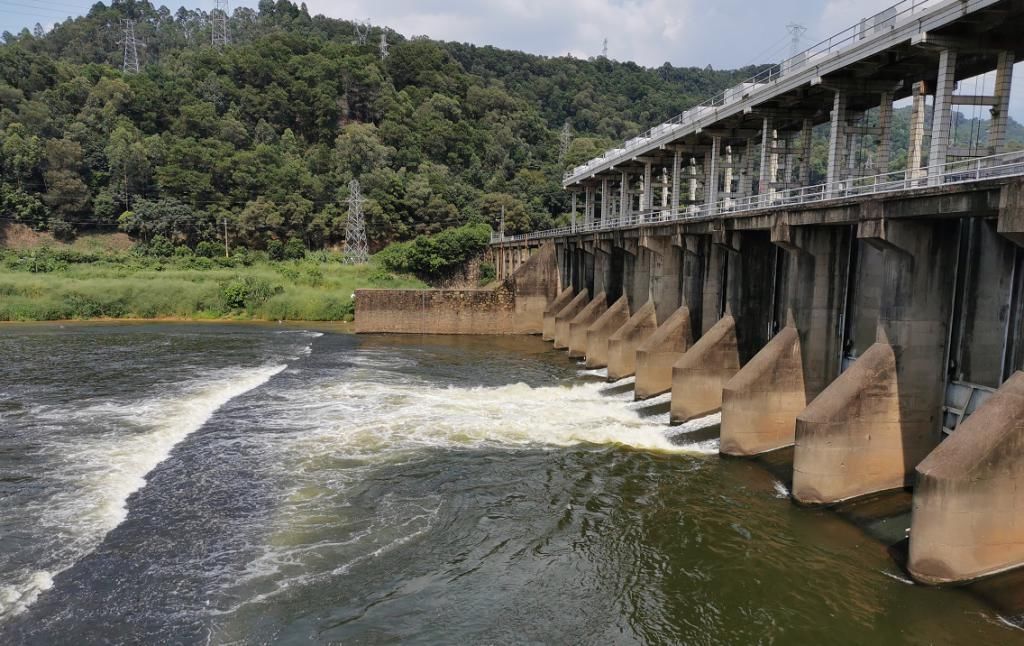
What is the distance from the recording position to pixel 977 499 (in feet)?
40.6

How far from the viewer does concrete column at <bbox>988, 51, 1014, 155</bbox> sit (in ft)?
60.1

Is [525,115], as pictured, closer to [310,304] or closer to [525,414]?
[310,304]

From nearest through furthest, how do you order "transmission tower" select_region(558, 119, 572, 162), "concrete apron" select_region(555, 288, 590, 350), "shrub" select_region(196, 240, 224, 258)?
1. "concrete apron" select_region(555, 288, 590, 350)
2. "shrub" select_region(196, 240, 224, 258)
3. "transmission tower" select_region(558, 119, 572, 162)

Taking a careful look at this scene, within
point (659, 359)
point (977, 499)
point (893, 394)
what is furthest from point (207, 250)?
point (977, 499)

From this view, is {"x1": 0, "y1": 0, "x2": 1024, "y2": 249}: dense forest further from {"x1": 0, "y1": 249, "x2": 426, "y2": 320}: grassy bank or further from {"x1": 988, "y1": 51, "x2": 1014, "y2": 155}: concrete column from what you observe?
{"x1": 988, "y1": 51, "x2": 1014, "y2": 155}: concrete column

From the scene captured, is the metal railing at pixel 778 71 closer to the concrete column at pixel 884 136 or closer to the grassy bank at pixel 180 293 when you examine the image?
the concrete column at pixel 884 136

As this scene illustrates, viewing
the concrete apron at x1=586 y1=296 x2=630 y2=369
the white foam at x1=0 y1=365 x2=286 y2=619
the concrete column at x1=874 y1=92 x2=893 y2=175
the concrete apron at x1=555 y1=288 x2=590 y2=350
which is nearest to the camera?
the white foam at x1=0 y1=365 x2=286 y2=619

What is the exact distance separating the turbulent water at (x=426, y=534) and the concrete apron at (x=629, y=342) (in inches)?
219

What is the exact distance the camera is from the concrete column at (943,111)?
18203mm

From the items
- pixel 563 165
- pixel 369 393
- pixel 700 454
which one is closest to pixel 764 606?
pixel 700 454

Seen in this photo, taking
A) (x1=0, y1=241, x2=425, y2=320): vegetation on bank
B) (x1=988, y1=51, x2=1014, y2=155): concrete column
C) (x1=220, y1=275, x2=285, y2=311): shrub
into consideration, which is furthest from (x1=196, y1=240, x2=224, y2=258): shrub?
(x1=988, y1=51, x2=1014, y2=155): concrete column

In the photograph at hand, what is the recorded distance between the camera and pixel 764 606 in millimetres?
12727

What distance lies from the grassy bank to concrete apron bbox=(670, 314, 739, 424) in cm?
4169

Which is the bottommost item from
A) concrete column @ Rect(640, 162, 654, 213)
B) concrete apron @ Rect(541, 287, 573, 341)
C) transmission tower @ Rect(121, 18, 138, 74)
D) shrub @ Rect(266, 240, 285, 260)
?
concrete apron @ Rect(541, 287, 573, 341)
